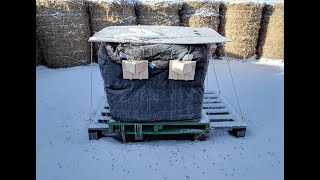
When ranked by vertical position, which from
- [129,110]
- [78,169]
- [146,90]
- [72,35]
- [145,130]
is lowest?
[78,169]

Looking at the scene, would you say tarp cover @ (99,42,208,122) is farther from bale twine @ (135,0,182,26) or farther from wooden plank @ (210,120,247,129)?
bale twine @ (135,0,182,26)

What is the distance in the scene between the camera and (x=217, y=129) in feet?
17.9

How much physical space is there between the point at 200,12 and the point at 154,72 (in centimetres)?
525

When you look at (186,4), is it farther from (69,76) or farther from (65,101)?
(65,101)

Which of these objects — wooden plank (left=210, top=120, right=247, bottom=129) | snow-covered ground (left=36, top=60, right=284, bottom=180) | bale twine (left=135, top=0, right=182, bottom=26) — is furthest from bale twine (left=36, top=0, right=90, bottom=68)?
wooden plank (left=210, top=120, right=247, bottom=129)

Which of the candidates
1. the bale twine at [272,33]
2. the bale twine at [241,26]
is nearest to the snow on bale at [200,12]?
the bale twine at [241,26]

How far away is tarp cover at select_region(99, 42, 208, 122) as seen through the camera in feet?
14.4

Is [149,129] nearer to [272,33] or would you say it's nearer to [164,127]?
[164,127]

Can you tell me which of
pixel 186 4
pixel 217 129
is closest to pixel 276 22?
pixel 186 4

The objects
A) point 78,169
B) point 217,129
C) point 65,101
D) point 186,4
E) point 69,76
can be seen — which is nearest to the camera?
point 78,169

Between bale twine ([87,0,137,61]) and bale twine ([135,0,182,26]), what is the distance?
0.35m

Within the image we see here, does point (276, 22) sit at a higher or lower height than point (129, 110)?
higher

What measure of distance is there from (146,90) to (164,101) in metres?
0.37

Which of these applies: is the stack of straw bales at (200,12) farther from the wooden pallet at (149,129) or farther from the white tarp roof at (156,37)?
the wooden pallet at (149,129)
